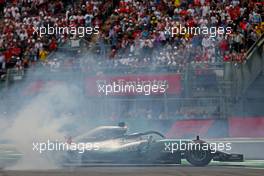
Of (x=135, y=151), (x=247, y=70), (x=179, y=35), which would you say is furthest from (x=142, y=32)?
(x=135, y=151)

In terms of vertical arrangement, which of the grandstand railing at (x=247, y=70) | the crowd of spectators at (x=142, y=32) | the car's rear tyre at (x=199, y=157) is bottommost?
the car's rear tyre at (x=199, y=157)

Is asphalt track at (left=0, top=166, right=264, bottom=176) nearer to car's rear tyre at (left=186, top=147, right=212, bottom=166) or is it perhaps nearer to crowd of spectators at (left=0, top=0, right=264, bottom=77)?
car's rear tyre at (left=186, top=147, right=212, bottom=166)

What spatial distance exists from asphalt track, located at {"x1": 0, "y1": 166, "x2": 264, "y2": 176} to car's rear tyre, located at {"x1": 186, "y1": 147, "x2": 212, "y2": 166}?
1.39ft

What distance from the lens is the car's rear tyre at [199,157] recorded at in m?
14.5

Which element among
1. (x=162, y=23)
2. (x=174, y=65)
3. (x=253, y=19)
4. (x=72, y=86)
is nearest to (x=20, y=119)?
(x=72, y=86)

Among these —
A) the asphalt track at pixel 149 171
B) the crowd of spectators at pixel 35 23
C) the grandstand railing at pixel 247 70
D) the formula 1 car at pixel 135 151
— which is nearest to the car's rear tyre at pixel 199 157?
the formula 1 car at pixel 135 151

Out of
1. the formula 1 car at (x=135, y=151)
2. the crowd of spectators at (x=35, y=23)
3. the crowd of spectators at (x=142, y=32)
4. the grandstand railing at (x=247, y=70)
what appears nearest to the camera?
the formula 1 car at (x=135, y=151)

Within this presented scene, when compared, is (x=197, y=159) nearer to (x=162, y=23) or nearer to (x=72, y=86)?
(x=72, y=86)

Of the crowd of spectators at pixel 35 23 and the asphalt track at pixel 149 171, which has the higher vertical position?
the crowd of spectators at pixel 35 23

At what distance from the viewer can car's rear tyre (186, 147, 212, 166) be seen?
14.5 metres

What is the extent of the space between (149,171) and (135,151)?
1617mm

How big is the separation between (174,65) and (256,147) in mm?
2977

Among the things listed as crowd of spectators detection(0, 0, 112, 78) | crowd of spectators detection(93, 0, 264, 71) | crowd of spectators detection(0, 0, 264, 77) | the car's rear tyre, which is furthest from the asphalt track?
crowd of spectators detection(0, 0, 112, 78)

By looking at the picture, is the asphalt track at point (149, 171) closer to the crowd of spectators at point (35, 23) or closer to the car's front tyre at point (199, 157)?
the car's front tyre at point (199, 157)
